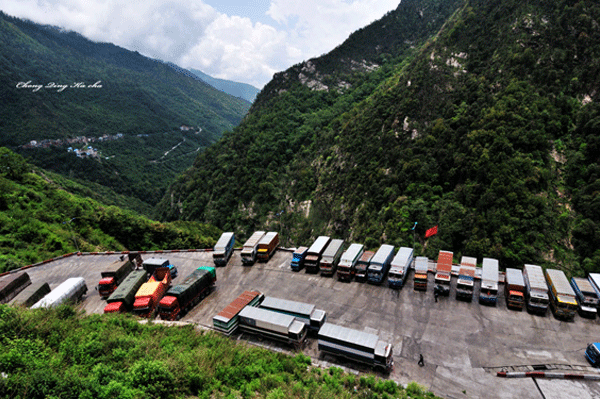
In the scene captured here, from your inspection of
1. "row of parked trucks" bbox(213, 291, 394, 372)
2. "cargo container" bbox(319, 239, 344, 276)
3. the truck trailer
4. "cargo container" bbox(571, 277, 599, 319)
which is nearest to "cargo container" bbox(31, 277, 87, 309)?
the truck trailer

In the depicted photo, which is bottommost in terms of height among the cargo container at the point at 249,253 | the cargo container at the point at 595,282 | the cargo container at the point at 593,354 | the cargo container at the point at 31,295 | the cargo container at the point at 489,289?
the cargo container at the point at 593,354

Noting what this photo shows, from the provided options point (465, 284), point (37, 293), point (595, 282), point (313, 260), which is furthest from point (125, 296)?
point (595, 282)

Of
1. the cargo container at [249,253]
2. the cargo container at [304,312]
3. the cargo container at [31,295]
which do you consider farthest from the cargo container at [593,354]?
the cargo container at [31,295]

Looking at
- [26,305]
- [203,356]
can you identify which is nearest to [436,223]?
[203,356]

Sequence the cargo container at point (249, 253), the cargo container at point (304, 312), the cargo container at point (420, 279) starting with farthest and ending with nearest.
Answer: the cargo container at point (249, 253) → the cargo container at point (420, 279) → the cargo container at point (304, 312)

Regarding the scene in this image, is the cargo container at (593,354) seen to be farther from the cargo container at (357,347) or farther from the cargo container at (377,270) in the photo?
the cargo container at (377,270)

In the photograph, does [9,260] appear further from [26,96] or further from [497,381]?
[26,96]

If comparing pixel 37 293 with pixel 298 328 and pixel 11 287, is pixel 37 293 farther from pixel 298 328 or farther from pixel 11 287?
pixel 298 328
